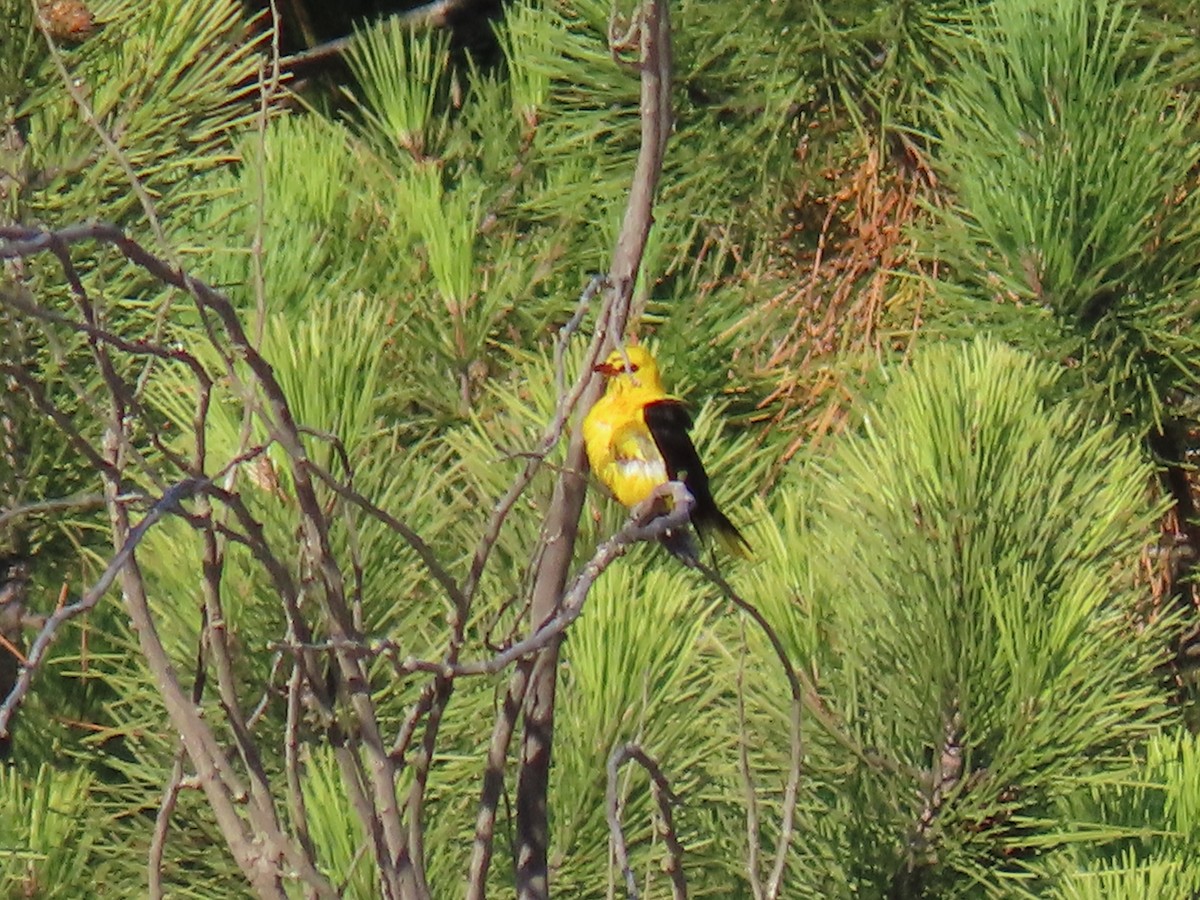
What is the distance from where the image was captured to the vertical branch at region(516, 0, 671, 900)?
0.73 meters

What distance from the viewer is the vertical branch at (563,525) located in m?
0.73

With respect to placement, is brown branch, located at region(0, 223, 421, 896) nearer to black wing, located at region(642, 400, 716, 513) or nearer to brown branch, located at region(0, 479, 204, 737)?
brown branch, located at region(0, 479, 204, 737)

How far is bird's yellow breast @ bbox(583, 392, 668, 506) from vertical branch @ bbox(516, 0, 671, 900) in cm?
53

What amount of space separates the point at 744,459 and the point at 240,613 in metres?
0.51

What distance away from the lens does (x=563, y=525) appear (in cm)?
77

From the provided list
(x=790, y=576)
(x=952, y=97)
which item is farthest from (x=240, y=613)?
(x=952, y=97)

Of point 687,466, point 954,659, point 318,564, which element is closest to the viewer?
point 318,564

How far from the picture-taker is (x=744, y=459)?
1.47 m

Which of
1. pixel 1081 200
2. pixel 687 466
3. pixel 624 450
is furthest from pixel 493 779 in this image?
pixel 1081 200

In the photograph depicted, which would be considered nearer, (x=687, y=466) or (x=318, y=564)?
(x=318, y=564)

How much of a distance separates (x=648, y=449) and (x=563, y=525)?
1.99 feet

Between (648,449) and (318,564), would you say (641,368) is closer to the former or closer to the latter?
(648,449)

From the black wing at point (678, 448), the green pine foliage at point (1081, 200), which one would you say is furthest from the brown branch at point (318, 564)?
the green pine foliage at point (1081, 200)

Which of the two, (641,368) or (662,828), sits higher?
(662,828)
